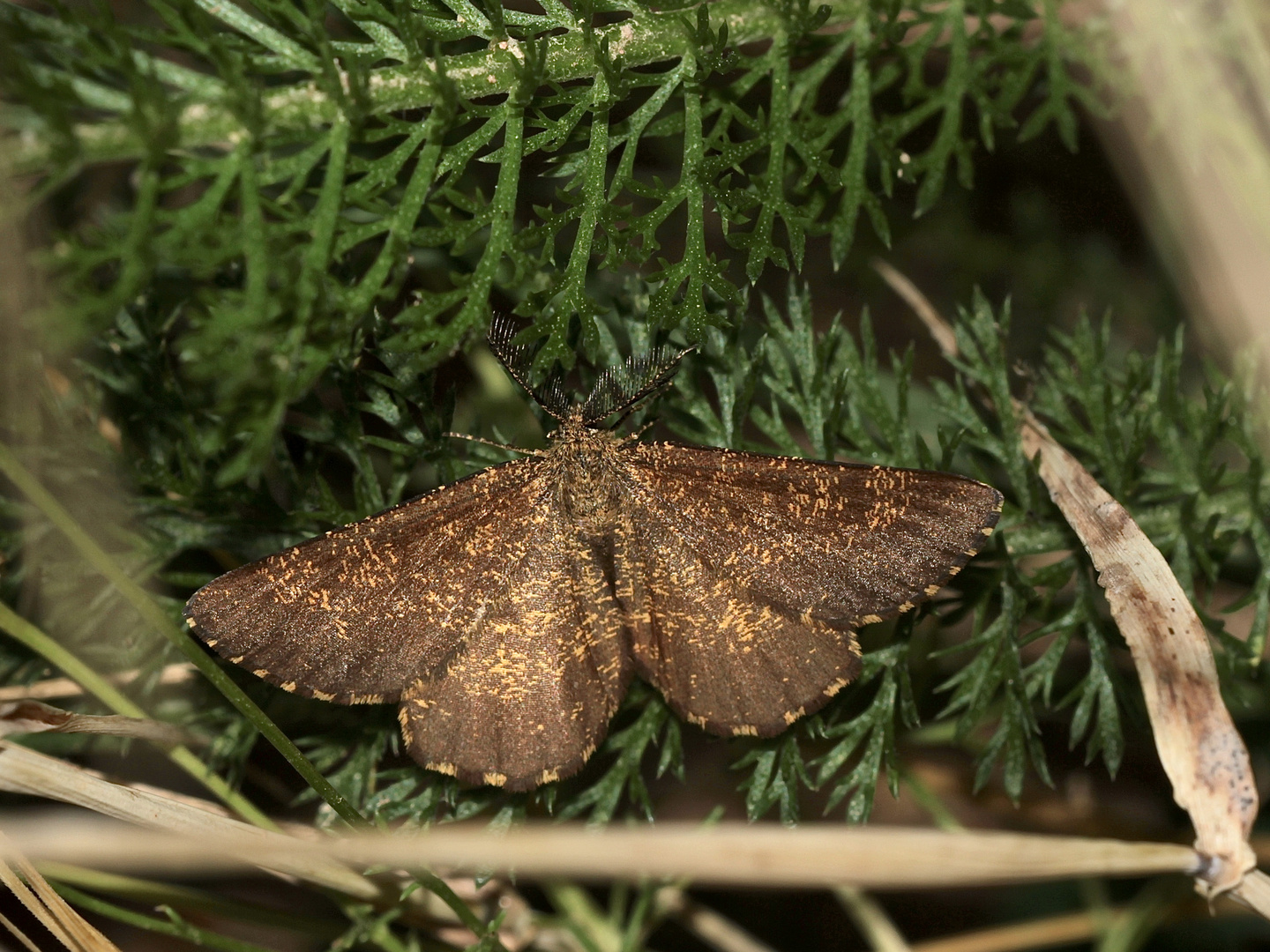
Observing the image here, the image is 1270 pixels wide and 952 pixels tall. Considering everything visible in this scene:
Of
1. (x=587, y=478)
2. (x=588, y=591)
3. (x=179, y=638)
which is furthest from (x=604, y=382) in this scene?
(x=179, y=638)

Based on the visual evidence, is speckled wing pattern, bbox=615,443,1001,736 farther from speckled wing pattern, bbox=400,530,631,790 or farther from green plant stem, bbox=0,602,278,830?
green plant stem, bbox=0,602,278,830

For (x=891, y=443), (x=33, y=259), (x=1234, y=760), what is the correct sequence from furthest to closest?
1. (x=891, y=443)
2. (x=1234, y=760)
3. (x=33, y=259)

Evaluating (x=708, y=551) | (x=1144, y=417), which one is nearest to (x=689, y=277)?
(x=708, y=551)

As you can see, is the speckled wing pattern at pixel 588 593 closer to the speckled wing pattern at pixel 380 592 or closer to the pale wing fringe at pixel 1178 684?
the speckled wing pattern at pixel 380 592

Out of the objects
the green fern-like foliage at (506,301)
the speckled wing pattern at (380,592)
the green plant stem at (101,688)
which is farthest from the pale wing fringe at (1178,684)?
the green plant stem at (101,688)

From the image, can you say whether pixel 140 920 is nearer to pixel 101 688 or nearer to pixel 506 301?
pixel 101 688

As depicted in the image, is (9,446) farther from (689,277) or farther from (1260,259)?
(1260,259)

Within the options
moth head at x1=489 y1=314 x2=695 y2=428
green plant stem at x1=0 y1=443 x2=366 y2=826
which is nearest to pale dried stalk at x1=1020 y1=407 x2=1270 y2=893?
moth head at x1=489 y1=314 x2=695 y2=428
